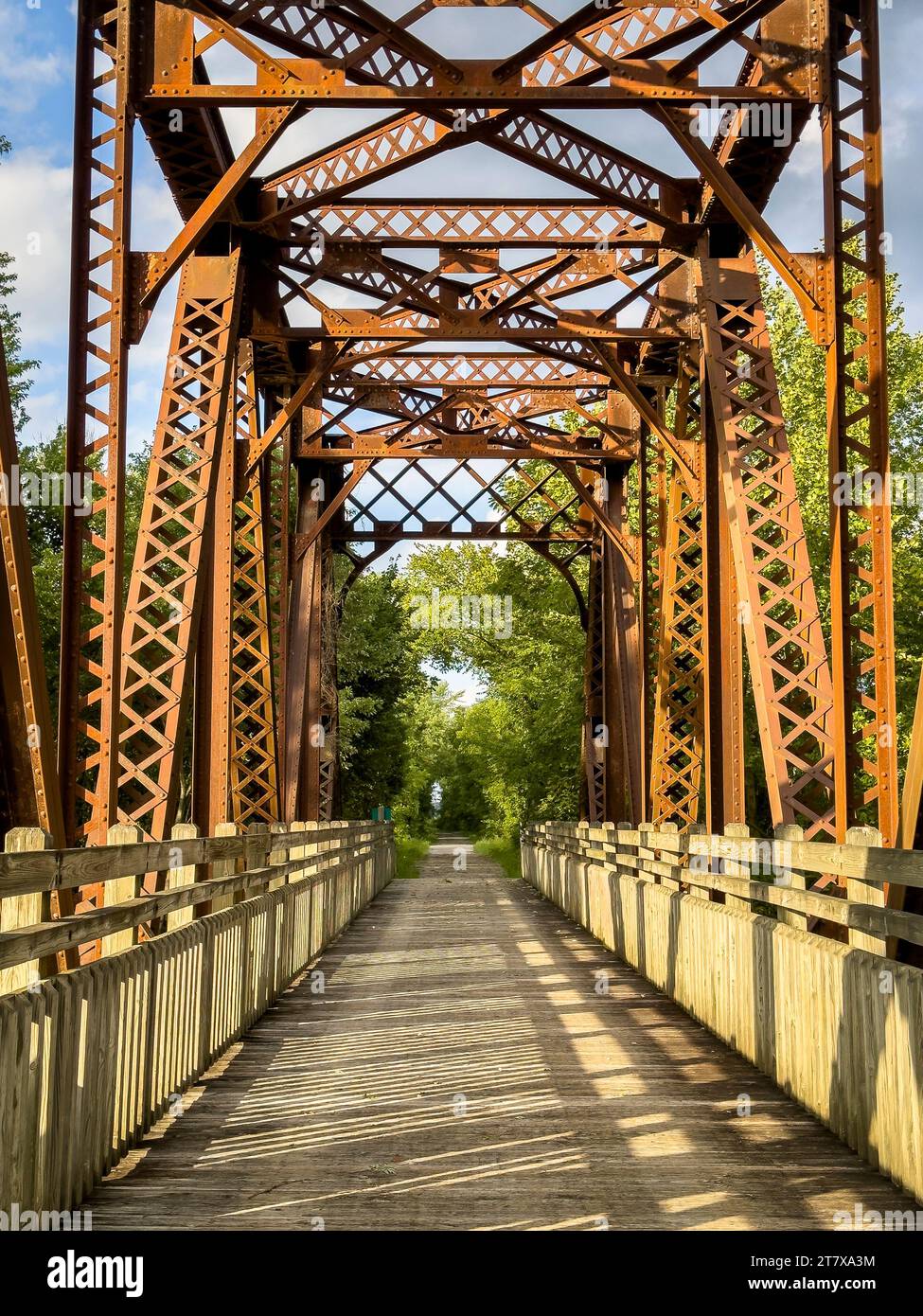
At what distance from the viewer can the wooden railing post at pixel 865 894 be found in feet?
22.8

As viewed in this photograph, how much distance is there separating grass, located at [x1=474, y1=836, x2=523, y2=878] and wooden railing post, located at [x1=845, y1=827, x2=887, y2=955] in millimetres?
33706

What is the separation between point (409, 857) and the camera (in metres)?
55.1

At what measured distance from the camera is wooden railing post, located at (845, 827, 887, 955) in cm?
695

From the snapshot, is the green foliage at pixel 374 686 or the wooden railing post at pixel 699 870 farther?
the green foliage at pixel 374 686

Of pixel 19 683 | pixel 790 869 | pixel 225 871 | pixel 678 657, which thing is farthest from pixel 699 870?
pixel 678 657

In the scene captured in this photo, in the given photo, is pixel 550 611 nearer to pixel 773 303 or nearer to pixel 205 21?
pixel 773 303

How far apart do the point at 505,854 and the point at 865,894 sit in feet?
165

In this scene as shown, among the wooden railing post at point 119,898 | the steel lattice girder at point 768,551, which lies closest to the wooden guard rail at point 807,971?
the steel lattice girder at point 768,551

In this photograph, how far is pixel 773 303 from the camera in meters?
38.1

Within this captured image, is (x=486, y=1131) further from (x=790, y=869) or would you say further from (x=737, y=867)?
(x=737, y=867)

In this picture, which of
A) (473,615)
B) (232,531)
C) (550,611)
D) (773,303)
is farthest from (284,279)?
(473,615)

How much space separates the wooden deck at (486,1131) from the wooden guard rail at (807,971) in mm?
184

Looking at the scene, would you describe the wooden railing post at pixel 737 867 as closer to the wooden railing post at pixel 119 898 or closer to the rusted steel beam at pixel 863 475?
the rusted steel beam at pixel 863 475

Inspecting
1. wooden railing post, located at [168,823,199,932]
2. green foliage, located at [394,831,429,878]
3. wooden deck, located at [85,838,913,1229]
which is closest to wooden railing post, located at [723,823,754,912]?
wooden deck, located at [85,838,913,1229]
